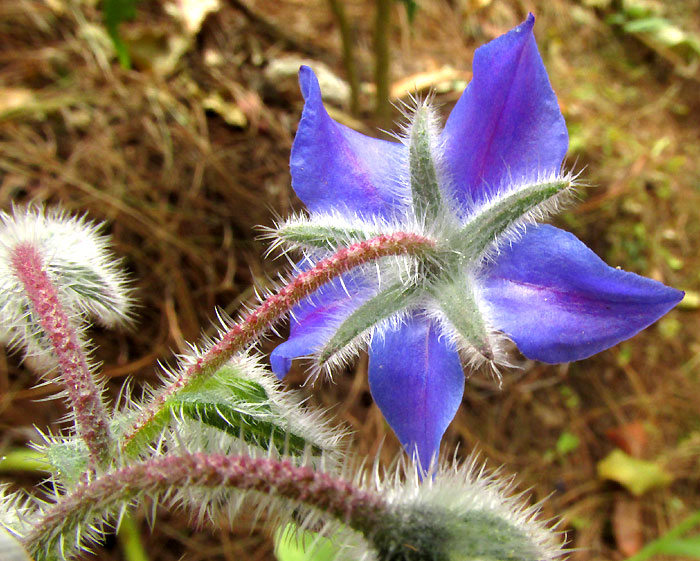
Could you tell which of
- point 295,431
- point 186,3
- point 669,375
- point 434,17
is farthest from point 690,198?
point 295,431

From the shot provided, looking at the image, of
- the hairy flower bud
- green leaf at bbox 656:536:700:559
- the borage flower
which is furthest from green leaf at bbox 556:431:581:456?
the hairy flower bud

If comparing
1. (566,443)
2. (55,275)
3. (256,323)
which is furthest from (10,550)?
(566,443)

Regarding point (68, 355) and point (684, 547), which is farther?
point (684, 547)

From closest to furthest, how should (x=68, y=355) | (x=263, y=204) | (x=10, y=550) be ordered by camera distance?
(x=10, y=550)
(x=68, y=355)
(x=263, y=204)

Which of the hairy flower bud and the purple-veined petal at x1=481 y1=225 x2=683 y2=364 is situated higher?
the purple-veined petal at x1=481 y1=225 x2=683 y2=364

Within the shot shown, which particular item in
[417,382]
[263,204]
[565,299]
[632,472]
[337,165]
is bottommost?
[417,382]

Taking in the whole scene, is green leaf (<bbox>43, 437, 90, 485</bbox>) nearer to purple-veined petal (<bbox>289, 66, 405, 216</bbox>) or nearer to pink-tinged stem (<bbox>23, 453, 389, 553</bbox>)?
pink-tinged stem (<bbox>23, 453, 389, 553</bbox>)

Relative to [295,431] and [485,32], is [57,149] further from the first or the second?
[485,32]

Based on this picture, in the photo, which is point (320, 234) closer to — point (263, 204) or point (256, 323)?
point (256, 323)
